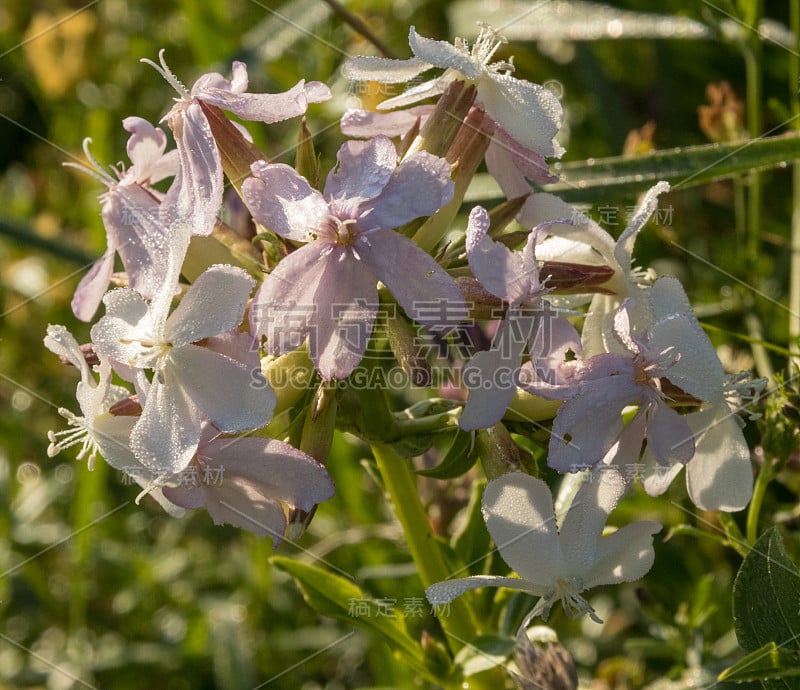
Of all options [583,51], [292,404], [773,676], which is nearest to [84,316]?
[292,404]

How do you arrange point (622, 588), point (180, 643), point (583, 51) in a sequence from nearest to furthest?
point (622, 588)
point (180, 643)
point (583, 51)

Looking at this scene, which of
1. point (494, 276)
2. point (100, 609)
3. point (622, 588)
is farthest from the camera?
point (100, 609)

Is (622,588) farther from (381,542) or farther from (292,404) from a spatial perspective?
(292,404)

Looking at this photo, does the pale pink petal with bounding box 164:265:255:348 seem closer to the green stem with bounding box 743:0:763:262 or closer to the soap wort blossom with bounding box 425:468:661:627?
the soap wort blossom with bounding box 425:468:661:627

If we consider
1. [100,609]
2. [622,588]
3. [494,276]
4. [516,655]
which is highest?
[494,276]

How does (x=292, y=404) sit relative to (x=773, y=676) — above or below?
above

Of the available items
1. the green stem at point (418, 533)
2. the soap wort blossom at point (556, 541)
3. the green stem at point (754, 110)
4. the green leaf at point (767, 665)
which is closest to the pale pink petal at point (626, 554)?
the soap wort blossom at point (556, 541)

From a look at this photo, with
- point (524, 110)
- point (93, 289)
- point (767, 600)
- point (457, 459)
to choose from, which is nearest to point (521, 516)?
point (457, 459)

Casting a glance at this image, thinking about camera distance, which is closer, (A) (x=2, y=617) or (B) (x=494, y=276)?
(B) (x=494, y=276)
